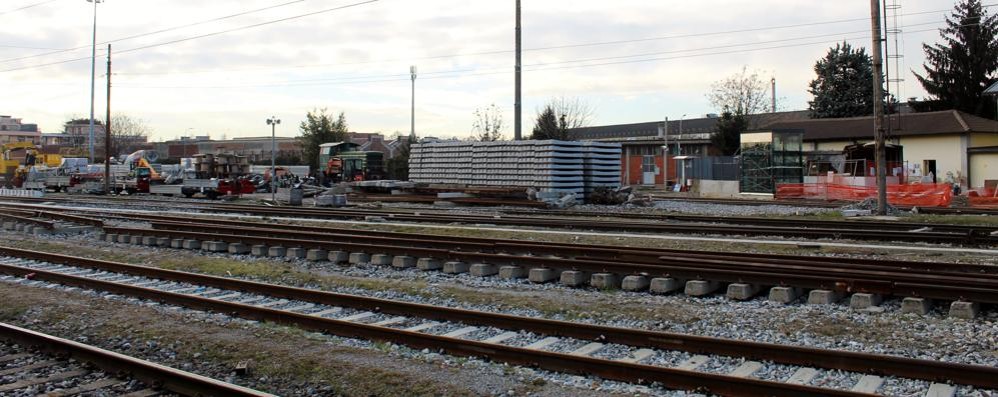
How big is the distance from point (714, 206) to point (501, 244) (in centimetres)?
1831

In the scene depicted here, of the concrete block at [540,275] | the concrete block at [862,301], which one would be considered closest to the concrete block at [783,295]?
the concrete block at [862,301]

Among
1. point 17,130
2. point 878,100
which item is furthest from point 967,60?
point 17,130

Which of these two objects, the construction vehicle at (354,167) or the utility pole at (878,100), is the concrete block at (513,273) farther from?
the construction vehicle at (354,167)

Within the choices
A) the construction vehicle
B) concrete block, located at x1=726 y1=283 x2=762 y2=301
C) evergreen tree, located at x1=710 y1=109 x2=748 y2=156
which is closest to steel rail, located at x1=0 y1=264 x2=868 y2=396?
concrete block, located at x1=726 y1=283 x2=762 y2=301

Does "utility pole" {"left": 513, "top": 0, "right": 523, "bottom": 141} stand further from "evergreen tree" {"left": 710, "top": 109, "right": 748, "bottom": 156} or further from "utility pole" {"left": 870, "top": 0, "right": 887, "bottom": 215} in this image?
"evergreen tree" {"left": 710, "top": 109, "right": 748, "bottom": 156}

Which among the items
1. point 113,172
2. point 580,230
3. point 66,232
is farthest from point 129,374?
point 113,172

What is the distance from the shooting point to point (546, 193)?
3045cm

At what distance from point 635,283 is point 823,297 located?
2526 millimetres

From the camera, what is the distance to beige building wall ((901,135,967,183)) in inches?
1906

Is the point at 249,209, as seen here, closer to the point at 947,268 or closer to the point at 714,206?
the point at 714,206

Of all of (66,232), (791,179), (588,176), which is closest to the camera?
(66,232)

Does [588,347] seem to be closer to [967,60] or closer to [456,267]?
[456,267]

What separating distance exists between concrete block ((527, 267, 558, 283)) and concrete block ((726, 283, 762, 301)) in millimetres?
2828

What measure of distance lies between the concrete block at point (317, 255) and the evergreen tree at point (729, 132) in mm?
53123
